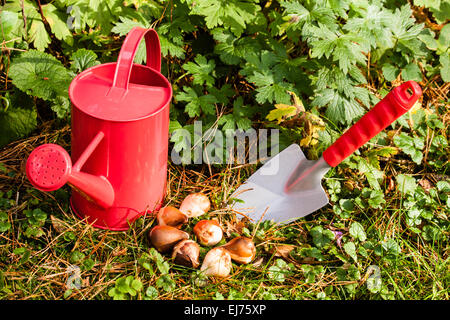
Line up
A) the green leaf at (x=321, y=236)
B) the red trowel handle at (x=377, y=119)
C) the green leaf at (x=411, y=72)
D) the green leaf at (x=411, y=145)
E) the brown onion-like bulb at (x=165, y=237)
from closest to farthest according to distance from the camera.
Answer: the red trowel handle at (x=377, y=119) → the brown onion-like bulb at (x=165, y=237) → the green leaf at (x=321, y=236) → the green leaf at (x=411, y=145) → the green leaf at (x=411, y=72)

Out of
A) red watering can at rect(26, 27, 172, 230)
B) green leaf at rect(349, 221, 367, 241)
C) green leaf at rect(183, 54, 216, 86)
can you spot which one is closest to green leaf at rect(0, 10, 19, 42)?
red watering can at rect(26, 27, 172, 230)

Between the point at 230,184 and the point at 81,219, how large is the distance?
0.60 m

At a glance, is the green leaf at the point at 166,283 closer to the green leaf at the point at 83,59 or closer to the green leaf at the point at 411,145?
the green leaf at the point at 83,59

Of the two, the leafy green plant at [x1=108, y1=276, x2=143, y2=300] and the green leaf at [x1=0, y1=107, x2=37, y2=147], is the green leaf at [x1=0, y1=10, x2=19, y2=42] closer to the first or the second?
the green leaf at [x1=0, y1=107, x2=37, y2=147]

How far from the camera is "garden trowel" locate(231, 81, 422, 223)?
5.39ft

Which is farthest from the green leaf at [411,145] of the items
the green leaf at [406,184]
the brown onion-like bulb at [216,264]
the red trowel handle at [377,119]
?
the brown onion-like bulb at [216,264]

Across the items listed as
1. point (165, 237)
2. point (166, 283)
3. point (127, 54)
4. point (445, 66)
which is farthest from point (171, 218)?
point (445, 66)

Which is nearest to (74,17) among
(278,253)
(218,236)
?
(218,236)

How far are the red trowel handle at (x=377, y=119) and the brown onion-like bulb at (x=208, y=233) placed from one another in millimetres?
495

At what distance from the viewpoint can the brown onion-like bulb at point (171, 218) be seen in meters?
1.60

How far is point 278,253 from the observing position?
1.61m

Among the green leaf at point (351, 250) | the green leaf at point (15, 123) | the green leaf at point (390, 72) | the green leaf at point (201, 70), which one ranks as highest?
the green leaf at point (201, 70)

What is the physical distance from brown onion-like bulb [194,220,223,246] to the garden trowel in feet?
0.57

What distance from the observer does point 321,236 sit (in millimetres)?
1641
